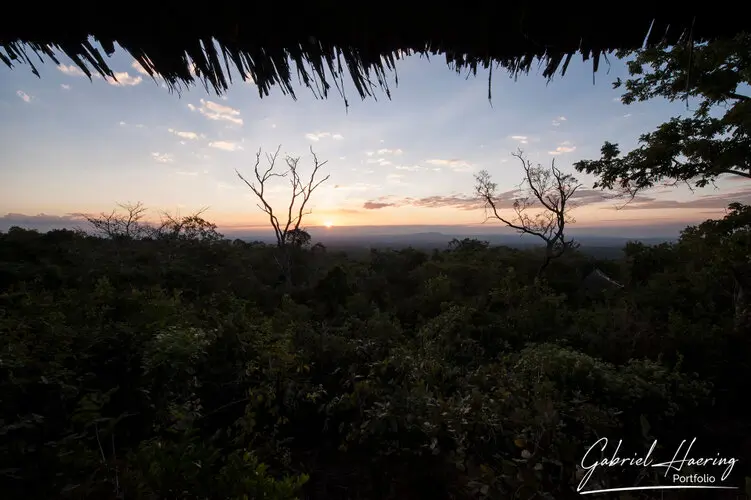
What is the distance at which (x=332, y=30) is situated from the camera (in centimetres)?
166

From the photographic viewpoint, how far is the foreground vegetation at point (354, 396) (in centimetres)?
237

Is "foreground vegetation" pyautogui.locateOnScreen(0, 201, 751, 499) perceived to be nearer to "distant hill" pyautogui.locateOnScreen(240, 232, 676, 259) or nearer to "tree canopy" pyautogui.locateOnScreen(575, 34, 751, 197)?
"tree canopy" pyautogui.locateOnScreen(575, 34, 751, 197)

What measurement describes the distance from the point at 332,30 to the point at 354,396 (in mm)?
4085

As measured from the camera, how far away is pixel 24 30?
62.4 inches

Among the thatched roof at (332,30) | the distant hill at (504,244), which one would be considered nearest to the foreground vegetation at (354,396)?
the thatched roof at (332,30)

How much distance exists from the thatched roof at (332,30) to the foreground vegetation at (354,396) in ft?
7.40

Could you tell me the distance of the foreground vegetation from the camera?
2.37 m

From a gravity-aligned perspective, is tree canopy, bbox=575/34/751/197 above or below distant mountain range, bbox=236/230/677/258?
above

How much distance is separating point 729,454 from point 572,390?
2.21 meters

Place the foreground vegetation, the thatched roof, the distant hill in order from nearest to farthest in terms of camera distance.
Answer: the thatched roof → the foreground vegetation → the distant hill

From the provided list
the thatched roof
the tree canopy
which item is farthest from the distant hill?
the thatched roof

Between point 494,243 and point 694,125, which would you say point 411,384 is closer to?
point 694,125

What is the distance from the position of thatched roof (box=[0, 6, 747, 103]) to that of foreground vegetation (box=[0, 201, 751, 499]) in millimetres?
2255
